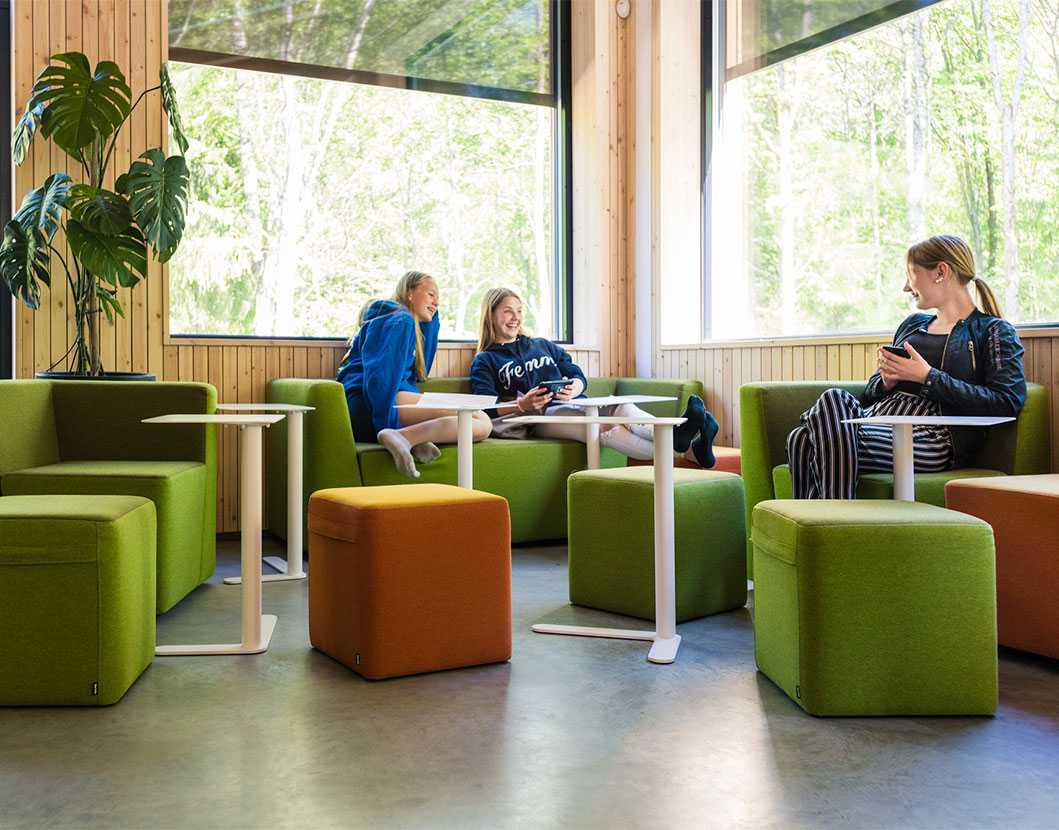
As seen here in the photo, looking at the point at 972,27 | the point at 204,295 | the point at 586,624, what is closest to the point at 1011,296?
the point at 972,27

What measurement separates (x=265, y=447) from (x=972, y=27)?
3.47m

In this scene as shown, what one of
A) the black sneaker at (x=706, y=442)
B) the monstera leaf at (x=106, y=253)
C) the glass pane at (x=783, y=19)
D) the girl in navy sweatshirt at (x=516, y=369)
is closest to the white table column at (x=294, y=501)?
the monstera leaf at (x=106, y=253)

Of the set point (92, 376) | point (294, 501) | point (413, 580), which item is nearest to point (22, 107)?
point (92, 376)

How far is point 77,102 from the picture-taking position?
13.5 ft

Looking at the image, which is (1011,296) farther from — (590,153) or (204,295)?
(204,295)

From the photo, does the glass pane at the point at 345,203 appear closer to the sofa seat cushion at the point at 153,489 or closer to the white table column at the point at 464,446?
the sofa seat cushion at the point at 153,489

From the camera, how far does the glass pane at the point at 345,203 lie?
16.3ft

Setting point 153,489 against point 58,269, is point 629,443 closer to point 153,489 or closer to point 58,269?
point 153,489

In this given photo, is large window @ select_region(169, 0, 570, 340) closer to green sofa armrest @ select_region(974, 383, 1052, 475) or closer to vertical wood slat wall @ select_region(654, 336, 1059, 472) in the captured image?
vertical wood slat wall @ select_region(654, 336, 1059, 472)

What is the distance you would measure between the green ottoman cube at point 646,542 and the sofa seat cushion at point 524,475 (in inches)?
43.6

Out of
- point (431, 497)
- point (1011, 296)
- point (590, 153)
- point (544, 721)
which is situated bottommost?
point (544, 721)

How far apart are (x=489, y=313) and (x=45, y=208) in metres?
1.93

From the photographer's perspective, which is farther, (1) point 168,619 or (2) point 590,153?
(2) point 590,153

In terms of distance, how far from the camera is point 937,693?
225cm
